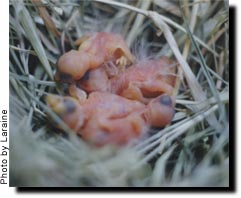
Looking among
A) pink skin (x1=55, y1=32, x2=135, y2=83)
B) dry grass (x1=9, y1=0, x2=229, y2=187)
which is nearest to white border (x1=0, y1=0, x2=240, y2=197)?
dry grass (x1=9, y1=0, x2=229, y2=187)

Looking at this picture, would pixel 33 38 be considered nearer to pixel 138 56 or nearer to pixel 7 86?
pixel 7 86

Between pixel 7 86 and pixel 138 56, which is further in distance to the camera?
pixel 138 56

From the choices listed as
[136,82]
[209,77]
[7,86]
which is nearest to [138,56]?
[136,82]

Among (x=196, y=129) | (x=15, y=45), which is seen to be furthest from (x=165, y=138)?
(x=15, y=45)

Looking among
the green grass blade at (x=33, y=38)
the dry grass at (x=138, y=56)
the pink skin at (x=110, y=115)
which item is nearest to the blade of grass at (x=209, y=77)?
the dry grass at (x=138, y=56)

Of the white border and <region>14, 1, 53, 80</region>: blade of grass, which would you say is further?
<region>14, 1, 53, 80</region>: blade of grass

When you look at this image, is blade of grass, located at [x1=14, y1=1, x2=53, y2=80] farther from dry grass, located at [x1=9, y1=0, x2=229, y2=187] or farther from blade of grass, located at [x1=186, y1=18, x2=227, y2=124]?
blade of grass, located at [x1=186, y1=18, x2=227, y2=124]

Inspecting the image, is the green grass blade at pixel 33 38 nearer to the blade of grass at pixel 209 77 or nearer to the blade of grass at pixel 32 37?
the blade of grass at pixel 32 37
